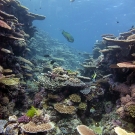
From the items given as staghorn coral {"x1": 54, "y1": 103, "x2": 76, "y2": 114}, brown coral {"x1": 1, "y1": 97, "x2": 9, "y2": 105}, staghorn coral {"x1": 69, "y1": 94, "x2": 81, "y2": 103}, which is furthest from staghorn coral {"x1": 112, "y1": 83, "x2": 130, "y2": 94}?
brown coral {"x1": 1, "y1": 97, "x2": 9, "y2": 105}

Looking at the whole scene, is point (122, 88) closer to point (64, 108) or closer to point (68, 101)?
point (68, 101)

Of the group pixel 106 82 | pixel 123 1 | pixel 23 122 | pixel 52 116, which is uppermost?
pixel 123 1

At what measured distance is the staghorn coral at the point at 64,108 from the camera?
6.78 meters

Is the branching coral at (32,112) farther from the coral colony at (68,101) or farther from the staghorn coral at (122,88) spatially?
the staghorn coral at (122,88)

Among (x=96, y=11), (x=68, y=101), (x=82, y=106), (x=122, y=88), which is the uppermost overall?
(x=96, y=11)

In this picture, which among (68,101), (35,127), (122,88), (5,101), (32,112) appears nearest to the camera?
(35,127)

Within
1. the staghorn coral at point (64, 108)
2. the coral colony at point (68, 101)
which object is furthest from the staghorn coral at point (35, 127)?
the staghorn coral at point (64, 108)

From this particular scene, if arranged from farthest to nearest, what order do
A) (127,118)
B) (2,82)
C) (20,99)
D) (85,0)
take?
(85,0) < (20,99) < (2,82) < (127,118)

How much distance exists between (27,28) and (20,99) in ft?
34.9

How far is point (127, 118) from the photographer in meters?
5.82

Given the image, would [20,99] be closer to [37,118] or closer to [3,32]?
[37,118]

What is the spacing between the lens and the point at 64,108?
695 cm

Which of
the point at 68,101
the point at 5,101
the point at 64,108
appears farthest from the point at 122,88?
the point at 5,101

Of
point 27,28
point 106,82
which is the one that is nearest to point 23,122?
point 106,82
